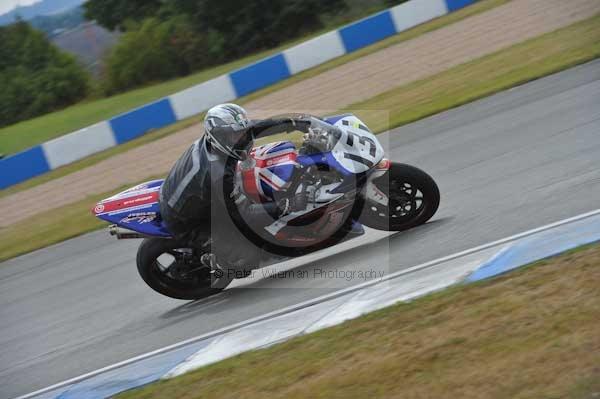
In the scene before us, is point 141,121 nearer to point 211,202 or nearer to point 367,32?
point 367,32

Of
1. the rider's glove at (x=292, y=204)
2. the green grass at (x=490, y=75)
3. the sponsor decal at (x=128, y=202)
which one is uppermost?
the sponsor decal at (x=128, y=202)

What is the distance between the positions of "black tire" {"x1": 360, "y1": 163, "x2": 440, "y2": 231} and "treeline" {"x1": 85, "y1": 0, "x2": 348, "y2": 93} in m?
23.0

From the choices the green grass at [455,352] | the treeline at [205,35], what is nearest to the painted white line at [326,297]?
the green grass at [455,352]

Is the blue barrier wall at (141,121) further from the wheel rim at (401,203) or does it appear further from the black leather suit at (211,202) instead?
the wheel rim at (401,203)

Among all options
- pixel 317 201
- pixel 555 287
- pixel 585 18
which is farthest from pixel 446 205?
pixel 585 18

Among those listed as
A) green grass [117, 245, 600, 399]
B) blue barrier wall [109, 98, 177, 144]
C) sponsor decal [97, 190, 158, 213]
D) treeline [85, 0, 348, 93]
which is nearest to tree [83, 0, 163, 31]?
treeline [85, 0, 348, 93]

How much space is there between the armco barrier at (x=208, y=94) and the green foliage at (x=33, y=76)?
1346 cm

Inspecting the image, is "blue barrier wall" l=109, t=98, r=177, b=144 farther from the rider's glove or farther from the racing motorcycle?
the rider's glove

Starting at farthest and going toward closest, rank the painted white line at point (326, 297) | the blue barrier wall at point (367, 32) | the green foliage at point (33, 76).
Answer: the green foliage at point (33, 76), the blue barrier wall at point (367, 32), the painted white line at point (326, 297)

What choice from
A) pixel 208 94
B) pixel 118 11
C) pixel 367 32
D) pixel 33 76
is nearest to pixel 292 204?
pixel 208 94

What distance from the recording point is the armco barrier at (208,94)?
18000 millimetres

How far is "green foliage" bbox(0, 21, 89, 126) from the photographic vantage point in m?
31.0

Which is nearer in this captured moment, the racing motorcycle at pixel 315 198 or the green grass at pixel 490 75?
the racing motorcycle at pixel 315 198

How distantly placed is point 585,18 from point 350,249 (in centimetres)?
1042
